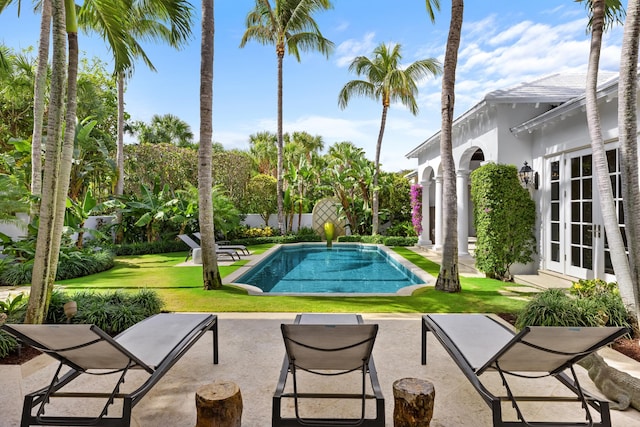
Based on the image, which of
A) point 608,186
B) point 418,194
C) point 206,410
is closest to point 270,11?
point 418,194

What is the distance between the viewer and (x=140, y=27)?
16.5 metres

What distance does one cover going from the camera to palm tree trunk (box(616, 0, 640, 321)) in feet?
16.3

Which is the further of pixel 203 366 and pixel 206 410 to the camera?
pixel 203 366

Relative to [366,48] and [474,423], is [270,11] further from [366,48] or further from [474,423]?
[474,423]

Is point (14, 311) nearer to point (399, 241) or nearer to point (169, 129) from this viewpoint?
point (399, 241)

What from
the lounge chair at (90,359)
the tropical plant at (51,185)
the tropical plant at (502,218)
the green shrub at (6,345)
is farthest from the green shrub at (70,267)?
the tropical plant at (502,218)

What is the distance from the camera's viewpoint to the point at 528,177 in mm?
10094

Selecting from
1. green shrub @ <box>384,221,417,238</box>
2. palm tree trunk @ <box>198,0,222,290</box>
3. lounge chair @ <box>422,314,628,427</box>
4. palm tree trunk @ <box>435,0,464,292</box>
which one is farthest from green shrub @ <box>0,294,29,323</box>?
green shrub @ <box>384,221,417,238</box>

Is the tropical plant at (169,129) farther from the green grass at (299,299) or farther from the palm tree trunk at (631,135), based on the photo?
the palm tree trunk at (631,135)

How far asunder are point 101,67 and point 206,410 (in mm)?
31117

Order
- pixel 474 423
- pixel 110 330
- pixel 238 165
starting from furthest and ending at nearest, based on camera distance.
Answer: pixel 238 165
pixel 110 330
pixel 474 423

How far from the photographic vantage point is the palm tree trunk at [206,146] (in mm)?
8477

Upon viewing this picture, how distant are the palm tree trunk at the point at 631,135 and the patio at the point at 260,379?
1.35 meters

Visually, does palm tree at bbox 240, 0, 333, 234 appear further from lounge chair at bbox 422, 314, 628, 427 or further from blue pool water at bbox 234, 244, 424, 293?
lounge chair at bbox 422, 314, 628, 427
